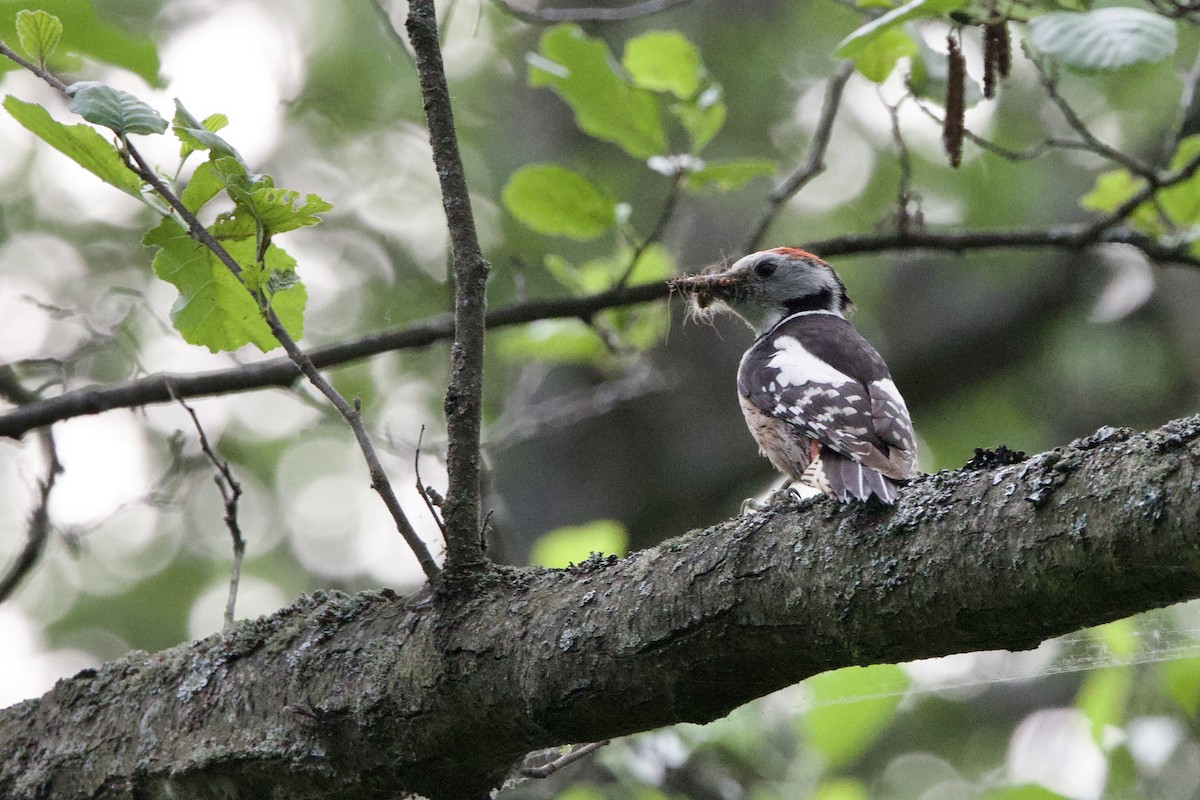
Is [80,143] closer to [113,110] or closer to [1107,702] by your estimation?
[113,110]

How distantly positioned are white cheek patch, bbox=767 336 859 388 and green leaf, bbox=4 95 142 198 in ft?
6.91

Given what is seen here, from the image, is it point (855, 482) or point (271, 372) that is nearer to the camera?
point (855, 482)

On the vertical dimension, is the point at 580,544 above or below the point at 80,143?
below

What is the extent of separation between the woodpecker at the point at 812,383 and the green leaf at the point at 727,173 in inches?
16.6

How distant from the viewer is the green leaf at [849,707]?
11.6 feet

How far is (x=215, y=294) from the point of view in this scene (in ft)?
7.85

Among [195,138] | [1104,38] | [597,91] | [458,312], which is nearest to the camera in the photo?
[195,138]

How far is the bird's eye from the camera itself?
15.8 feet

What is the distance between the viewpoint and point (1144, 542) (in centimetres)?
154

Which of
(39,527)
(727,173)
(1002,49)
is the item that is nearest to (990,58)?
(1002,49)

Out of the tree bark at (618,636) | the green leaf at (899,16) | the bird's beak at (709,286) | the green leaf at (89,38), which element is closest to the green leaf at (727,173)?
the bird's beak at (709,286)

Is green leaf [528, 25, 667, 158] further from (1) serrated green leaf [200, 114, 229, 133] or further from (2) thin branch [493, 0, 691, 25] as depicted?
(1) serrated green leaf [200, 114, 229, 133]

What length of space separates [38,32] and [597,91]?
1755 mm

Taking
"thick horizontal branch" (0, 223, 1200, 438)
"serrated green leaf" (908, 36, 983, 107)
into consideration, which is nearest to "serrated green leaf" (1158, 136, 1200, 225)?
"thick horizontal branch" (0, 223, 1200, 438)
